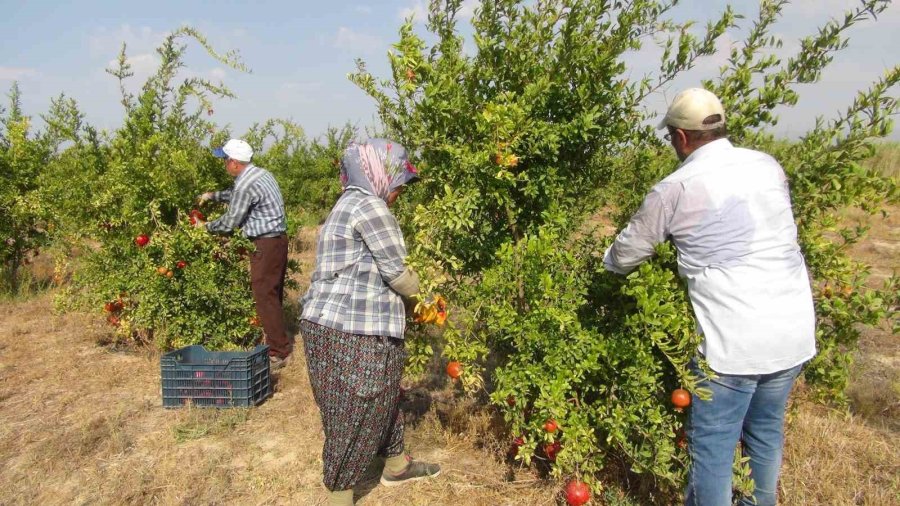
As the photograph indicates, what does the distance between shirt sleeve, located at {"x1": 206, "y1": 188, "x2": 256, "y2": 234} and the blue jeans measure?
3414 mm

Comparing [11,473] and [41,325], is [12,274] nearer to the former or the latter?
[41,325]

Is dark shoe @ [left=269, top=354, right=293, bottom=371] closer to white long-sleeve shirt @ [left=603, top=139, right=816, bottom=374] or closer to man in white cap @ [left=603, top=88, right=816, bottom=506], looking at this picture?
man in white cap @ [left=603, top=88, right=816, bottom=506]

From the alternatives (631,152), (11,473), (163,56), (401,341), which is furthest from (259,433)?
(163,56)

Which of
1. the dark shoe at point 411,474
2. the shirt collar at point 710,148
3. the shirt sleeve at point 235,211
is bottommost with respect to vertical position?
the dark shoe at point 411,474

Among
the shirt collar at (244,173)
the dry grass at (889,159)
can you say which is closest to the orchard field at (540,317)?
the shirt collar at (244,173)

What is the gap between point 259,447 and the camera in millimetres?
3531

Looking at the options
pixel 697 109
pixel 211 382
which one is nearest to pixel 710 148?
pixel 697 109

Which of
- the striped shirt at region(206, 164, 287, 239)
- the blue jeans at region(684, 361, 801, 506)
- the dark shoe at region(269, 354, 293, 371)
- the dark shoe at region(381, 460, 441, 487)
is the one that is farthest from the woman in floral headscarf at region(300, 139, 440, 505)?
the dark shoe at region(269, 354, 293, 371)

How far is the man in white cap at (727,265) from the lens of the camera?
191cm

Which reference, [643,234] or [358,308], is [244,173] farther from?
[643,234]

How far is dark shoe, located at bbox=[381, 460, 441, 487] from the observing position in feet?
9.98

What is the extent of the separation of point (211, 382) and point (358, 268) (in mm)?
2097

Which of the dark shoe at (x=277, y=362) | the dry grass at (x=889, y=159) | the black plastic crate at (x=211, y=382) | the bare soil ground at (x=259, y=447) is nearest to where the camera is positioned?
the bare soil ground at (x=259, y=447)

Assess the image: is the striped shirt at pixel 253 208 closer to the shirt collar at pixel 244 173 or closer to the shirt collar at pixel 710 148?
the shirt collar at pixel 244 173
